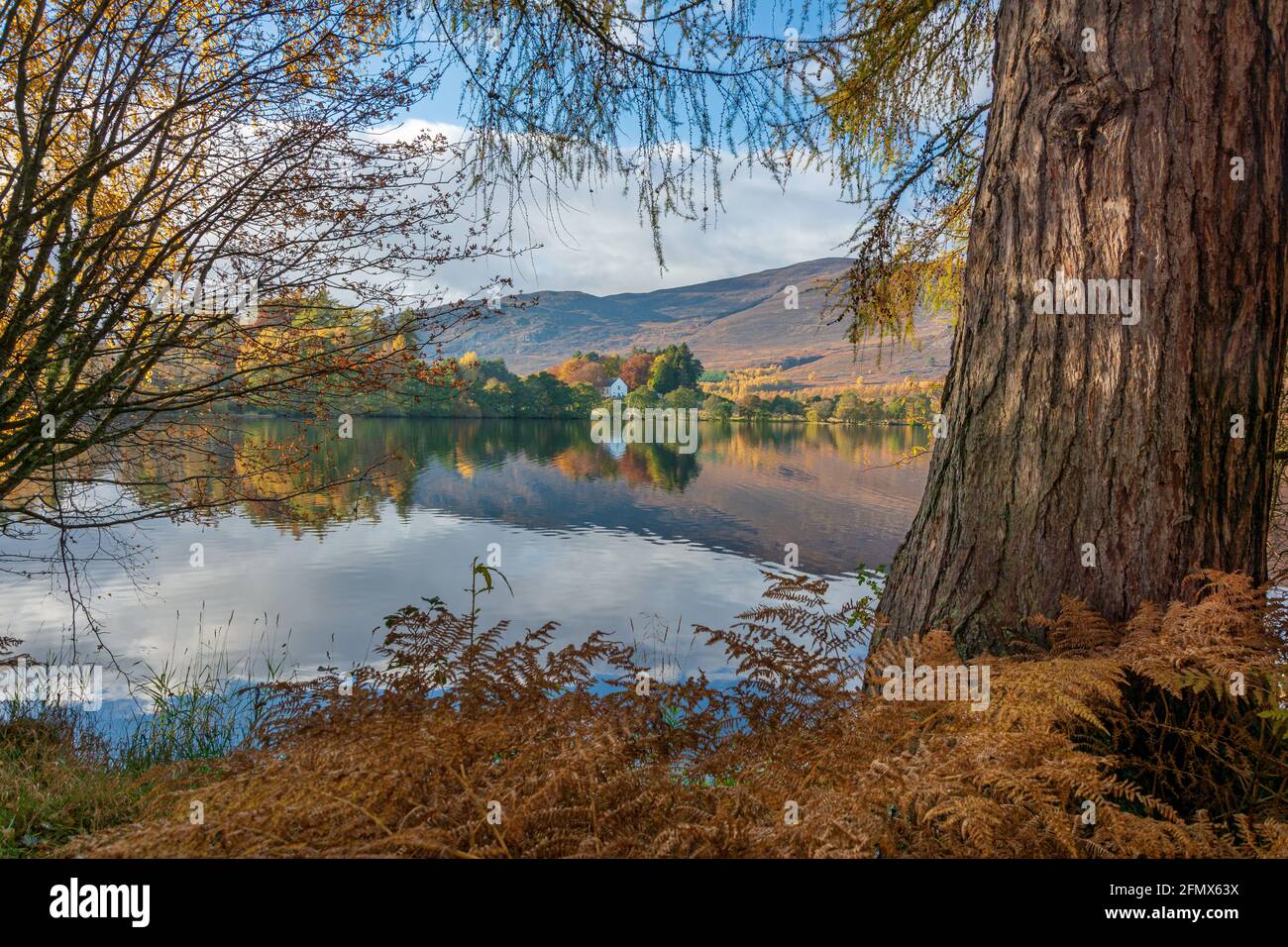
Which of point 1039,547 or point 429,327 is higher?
point 429,327

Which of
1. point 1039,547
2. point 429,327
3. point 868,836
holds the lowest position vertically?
point 868,836

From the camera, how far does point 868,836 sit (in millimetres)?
1313

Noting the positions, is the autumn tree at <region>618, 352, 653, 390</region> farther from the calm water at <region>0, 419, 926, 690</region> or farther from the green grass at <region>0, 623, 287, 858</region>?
the green grass at <region>0, 623, 287, 858</region>

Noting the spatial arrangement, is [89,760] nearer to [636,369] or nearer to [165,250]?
[165,250]

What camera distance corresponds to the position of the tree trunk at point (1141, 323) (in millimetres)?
2391

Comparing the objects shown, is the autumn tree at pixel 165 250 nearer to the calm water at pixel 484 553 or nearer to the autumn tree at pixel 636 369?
the calm water at pixel 484 553

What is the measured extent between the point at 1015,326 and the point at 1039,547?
78 cm

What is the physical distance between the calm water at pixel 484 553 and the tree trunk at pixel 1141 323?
7.21 ft

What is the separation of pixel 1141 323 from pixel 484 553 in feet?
44.3

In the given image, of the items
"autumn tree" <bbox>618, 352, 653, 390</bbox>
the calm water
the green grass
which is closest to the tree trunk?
the calm water

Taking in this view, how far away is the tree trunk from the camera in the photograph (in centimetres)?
239

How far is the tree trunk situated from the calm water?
220 cm
